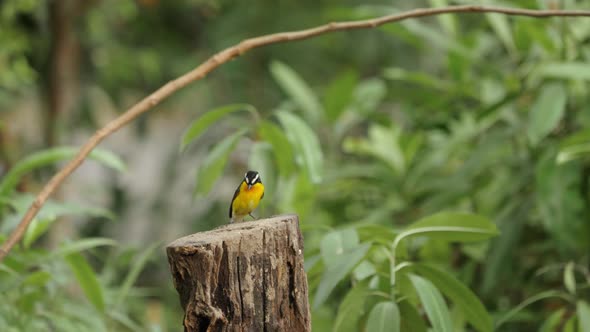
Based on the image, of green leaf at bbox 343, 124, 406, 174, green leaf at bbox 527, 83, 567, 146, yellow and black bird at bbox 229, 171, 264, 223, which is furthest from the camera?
green leaf at bbox 343, 124, 406, 174

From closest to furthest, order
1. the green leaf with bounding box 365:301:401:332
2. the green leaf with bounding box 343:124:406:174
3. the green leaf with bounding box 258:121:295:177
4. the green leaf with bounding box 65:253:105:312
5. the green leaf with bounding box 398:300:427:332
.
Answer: the green leaf with bounding box 365:301:401:332
the green leaf with bounding box 398:300:427:332
the green leaf with bounding box 65:253:105:312
the green leaf with bounding box 258:121:295:177
the green leaf with bounding box 343:124:406:174

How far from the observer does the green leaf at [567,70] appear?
9.80 feet

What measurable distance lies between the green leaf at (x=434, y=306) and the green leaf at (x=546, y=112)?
3.83 feet

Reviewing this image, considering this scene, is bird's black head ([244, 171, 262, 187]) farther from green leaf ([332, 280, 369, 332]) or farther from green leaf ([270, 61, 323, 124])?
green leaf ([270, 61, 323, 124])

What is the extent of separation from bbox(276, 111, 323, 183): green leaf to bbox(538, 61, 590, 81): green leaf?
1.08 metres

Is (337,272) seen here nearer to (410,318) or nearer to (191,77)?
(410,318)

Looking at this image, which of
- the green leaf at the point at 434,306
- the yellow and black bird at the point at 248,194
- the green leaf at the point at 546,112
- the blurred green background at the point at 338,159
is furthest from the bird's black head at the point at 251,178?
the green leaf at the point at 546,112

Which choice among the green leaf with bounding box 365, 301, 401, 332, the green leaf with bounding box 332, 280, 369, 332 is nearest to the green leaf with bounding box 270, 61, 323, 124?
the green leaf with bounding box 332, 280, 369, 332

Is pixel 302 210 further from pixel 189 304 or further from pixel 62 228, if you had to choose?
pixel 62 228

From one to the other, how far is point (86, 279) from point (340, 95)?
1.82 metres

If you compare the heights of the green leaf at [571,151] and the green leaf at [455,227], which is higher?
the green leaf at [571,151]

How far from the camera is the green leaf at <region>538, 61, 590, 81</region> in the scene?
2986 millimetres

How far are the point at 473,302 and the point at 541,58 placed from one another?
1748mm

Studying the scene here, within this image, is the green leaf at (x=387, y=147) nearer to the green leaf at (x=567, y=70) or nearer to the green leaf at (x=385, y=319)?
the green leaf at (x=567, y=70)
